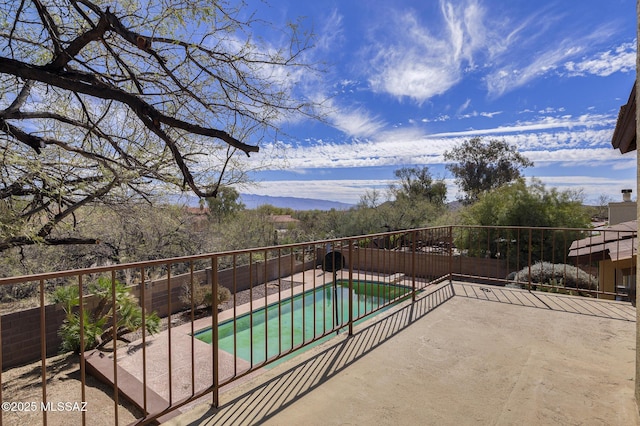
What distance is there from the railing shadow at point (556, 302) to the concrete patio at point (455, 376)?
3.5 inches

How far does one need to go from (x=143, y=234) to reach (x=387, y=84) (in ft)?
27.6

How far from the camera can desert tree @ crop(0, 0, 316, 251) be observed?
3.16 metres

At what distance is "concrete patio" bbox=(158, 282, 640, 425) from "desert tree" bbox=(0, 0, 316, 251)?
7.21 ft

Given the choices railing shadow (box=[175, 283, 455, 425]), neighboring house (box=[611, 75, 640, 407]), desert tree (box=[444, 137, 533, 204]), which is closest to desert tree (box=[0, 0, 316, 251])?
railing shadow (box=[175, 283, 455, 425])

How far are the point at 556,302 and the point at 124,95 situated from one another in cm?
553

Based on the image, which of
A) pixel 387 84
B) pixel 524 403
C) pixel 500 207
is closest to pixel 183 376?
pixel 524 403

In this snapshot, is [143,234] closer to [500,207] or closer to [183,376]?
[183,376]

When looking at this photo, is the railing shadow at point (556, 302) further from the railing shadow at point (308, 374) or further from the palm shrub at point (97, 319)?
the palm shrub at point (97, 319)

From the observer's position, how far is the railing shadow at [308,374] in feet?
6.53

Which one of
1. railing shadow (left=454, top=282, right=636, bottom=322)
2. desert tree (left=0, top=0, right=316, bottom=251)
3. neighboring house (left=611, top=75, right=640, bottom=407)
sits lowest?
railing shadow (left=454, top=282, right=636, bottom=322)

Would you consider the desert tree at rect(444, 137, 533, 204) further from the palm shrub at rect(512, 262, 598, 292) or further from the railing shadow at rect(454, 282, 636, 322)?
the railing shadow at rect(454, 282, 636, 322)

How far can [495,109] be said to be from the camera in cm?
1908

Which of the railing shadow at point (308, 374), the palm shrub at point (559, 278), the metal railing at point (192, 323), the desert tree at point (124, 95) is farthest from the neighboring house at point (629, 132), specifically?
the palm shrub at point (559, 278)

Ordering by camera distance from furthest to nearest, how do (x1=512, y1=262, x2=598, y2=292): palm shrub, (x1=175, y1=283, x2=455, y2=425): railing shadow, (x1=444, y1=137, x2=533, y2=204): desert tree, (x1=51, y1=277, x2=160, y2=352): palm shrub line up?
(x1=444, y1=137, x2=533, y2=204): desert tree, (x1=512, y1=262, x2=598, y2=292): palm shrub, (x1=51, y1=277, x2=160, y2=352): palm shrub, (x1=175, y1=283, x2=455, y2=425): railing shadow
